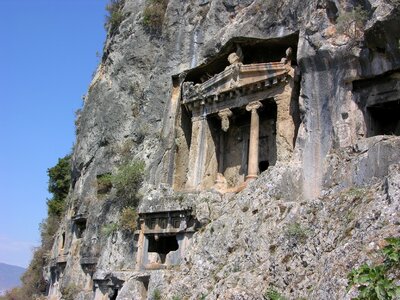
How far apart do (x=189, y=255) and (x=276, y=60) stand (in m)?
8.61

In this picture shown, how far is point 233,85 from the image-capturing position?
18.2 m

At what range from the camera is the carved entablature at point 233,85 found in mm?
17000

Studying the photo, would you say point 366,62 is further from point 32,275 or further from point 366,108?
point 32,275

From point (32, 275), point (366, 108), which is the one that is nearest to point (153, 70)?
point (366, 108)

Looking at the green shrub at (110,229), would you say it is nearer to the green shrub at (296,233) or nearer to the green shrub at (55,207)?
the green shrub at (296,233)

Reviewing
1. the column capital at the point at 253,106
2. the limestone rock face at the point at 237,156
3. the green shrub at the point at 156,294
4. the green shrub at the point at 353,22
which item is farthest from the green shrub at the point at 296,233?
the column capital at the point at 253,106

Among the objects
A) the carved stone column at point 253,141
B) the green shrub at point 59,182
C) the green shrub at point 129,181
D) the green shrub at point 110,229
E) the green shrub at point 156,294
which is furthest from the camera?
the green shrub at point 59,182

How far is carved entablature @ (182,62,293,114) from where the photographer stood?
17.0m

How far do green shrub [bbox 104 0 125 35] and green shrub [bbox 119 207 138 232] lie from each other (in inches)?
384

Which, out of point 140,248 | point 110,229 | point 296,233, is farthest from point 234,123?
point 296,233

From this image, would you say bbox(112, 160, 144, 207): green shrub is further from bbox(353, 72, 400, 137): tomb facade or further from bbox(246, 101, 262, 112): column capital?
bbox(353, 72, 400, 137): tomb facade

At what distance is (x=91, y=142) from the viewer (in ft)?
76.5

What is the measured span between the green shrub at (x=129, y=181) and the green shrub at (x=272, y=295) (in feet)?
35.1

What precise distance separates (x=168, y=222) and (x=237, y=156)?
153 inches
